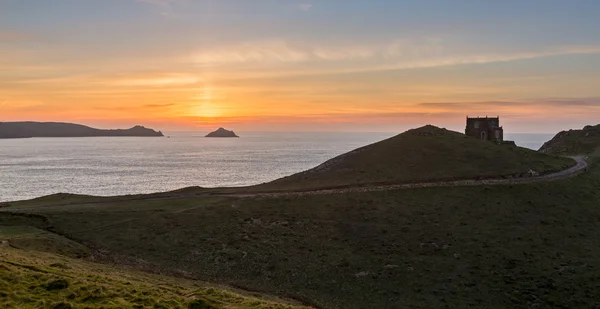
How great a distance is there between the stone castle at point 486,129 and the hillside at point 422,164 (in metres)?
19.7

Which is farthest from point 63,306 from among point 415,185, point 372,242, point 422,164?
point 422,164

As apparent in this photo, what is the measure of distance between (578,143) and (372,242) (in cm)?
12705

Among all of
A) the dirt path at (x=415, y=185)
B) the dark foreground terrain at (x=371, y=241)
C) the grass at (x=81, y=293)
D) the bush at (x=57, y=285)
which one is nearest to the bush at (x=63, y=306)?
the grass at (x=81, y=293)

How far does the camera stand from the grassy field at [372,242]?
41312 mm

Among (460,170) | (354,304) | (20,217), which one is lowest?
(354,304)

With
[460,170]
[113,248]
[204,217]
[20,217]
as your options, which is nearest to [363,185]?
[460,170]

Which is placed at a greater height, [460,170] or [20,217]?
[460,170]

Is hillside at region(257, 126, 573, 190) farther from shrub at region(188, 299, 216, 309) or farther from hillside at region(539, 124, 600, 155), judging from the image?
shrub at region(188, 299, 216, 309)

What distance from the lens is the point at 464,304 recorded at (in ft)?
127

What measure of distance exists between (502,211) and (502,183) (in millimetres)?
11825

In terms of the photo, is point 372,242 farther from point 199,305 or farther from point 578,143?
point 578,143

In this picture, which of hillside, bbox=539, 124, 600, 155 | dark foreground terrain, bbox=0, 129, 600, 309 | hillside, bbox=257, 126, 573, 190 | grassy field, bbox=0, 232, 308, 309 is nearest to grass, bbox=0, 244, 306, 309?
grassy field, bbox=0, 232, 308, 309

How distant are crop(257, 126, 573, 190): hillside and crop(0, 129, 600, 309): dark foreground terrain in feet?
29.7

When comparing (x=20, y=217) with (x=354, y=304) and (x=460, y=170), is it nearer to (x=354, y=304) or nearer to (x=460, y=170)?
(x=354, y=304)
